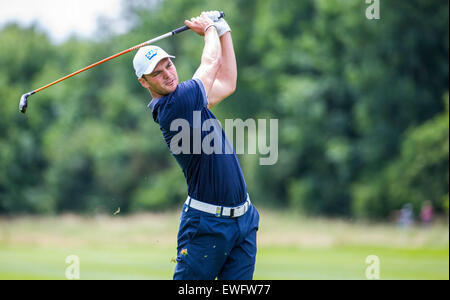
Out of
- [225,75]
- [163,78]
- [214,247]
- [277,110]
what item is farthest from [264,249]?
[277,110]

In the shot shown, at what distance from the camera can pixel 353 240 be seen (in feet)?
82.7

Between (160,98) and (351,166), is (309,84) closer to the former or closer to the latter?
(351,166)

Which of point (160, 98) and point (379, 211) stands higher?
point (379, 211)

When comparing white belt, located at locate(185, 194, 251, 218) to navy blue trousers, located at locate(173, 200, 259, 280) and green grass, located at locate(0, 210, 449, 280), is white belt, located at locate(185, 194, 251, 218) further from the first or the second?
green grass, located at locate(0, 210, 449, 280)

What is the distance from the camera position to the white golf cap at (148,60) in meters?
5.71

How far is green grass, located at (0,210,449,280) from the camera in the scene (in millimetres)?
15719

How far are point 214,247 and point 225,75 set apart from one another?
5.71ft

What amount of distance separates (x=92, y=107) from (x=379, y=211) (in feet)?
97.4

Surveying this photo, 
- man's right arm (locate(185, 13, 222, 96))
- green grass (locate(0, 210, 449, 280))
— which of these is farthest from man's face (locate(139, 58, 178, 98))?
green grass (locate(0, 210, 449, 280))

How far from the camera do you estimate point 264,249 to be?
23484 mm

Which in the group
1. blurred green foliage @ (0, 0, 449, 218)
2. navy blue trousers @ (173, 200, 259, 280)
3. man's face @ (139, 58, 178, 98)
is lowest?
navy blue trousers @ (173, 200, 259, 280)

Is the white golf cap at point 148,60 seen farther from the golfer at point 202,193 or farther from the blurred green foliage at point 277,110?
the blurred green foliage at point 277,110

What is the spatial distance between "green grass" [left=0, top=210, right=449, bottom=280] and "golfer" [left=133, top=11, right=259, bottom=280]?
29.2 feet
